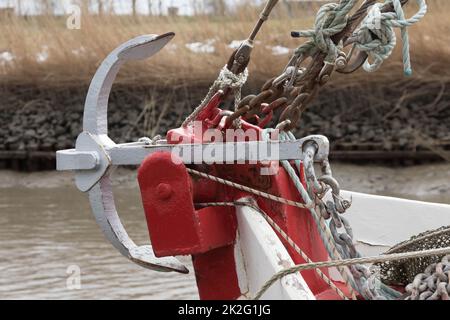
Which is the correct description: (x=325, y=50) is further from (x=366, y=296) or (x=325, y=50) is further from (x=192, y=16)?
(x=192, y=16)

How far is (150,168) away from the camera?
181 cm

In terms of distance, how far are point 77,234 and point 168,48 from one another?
3104 millimetres

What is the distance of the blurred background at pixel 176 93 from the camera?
8.26 metres

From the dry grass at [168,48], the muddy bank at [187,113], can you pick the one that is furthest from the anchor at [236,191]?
the dry grass at [168,48]

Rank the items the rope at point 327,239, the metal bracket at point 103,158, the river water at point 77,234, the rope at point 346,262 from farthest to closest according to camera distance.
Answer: the river water at point 77,234
the metal bracket at point 103,158
the rope at point 327,239
the rope at point 346,262

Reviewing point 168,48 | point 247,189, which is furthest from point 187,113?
point 247,189

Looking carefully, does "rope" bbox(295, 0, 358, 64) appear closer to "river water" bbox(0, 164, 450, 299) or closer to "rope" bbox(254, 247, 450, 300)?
"rope" bbox(254, 247, 450, 300)

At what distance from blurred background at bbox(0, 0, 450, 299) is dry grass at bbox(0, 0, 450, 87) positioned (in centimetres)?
1

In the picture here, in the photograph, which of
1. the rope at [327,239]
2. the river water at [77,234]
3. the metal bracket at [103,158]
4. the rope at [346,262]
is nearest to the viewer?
the rope at [346,262]

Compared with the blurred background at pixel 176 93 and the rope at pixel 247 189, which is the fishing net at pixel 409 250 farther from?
the blurred background at pixel 176 93

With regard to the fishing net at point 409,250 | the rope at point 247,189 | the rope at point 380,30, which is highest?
the rope at point 380,30

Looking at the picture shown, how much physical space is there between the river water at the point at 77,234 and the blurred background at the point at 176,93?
23mm

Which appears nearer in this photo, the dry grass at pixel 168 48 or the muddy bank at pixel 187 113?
the dry grass at pixel 168 48

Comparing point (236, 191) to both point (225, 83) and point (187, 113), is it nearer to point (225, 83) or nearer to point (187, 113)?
point (225, 83)
